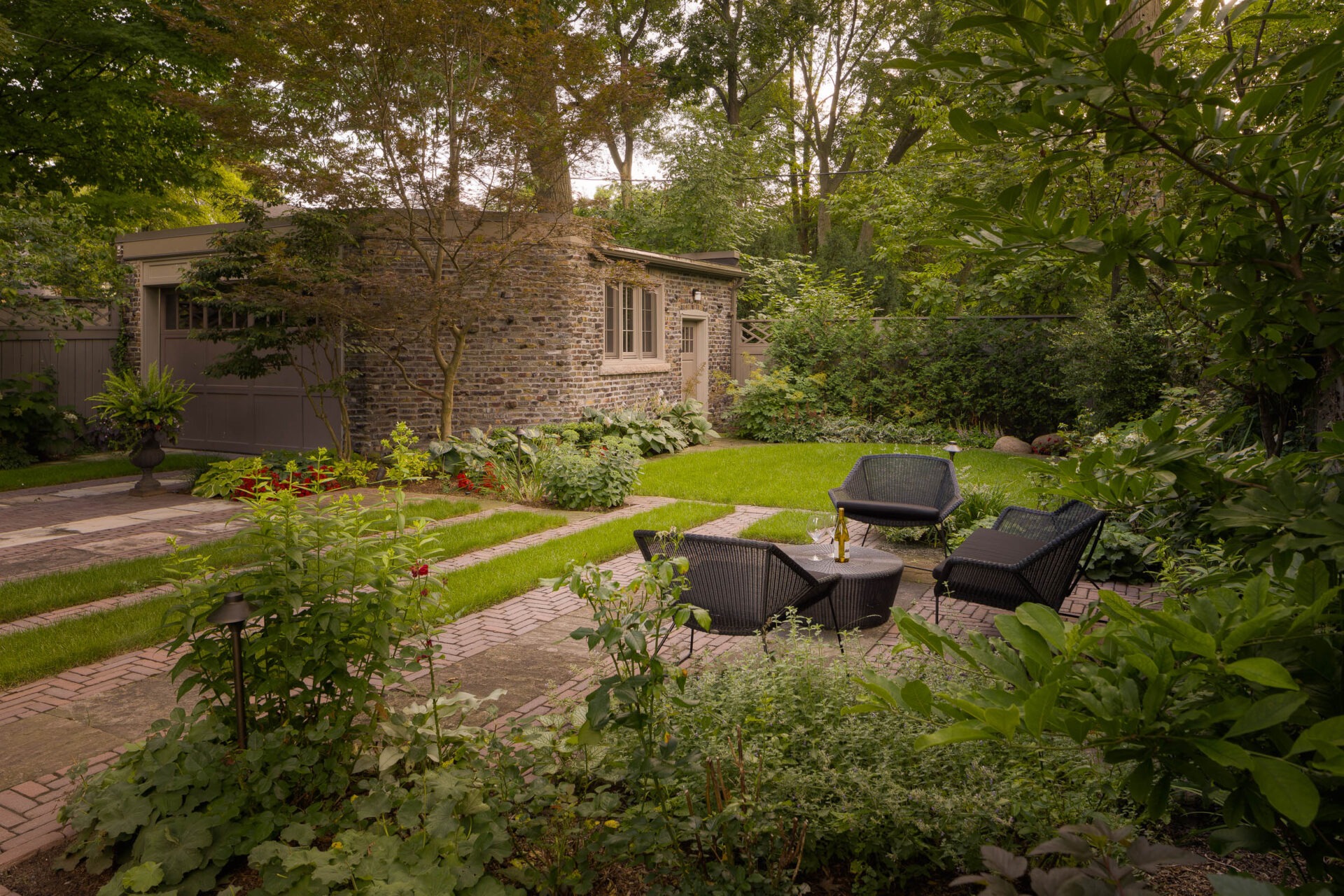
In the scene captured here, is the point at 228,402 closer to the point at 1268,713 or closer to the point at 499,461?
the point at 499,461

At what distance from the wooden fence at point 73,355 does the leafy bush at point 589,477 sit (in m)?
9.29

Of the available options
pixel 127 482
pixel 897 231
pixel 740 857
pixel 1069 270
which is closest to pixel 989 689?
pixel 1069 270

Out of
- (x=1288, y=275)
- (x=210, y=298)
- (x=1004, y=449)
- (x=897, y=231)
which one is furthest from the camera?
(x=897, y=231)

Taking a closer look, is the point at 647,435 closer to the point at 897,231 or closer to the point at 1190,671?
the point at 897,231

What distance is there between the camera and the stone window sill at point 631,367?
13844mm

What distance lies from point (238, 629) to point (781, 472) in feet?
29.7

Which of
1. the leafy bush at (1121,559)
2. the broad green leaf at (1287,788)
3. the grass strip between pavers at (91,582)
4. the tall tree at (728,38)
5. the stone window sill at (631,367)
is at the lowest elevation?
the grass strip between pavers at (91,582)

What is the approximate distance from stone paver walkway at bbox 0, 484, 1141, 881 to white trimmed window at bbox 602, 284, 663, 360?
8.26 metres

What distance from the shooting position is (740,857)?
2.59 metres

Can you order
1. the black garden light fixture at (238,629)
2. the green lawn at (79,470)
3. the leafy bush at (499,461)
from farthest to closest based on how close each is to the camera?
the green lawn at (79,470), the leafy bush at (499,461), the black garden light fixture at (238,629)

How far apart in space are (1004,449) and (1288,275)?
40.4 ft

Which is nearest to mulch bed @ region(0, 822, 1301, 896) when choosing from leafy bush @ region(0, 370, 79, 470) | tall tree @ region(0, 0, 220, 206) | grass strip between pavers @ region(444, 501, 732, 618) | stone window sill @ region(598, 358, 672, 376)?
grass strip between pavers @ region(444, 501, 732, 618)

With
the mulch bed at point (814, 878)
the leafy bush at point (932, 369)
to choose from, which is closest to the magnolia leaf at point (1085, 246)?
the mulch bed at point (814, 878)

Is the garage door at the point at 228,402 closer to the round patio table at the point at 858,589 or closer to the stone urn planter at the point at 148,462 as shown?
the stone urn planter at the point at 148,462
